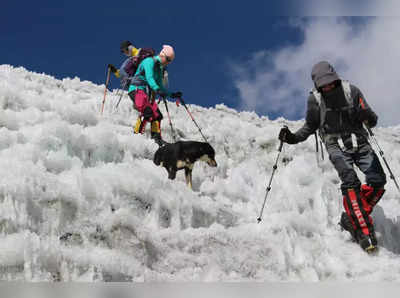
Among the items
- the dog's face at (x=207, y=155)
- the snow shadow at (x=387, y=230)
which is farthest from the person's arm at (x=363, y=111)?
the dog's face at (x=207, y=155)

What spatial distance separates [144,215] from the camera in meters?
4.30

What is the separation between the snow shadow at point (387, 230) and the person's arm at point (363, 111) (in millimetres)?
1505

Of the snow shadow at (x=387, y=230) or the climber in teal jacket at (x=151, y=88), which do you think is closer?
the snow shadow at (x=387, y=230)

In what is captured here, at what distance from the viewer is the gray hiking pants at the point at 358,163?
4.89 meters

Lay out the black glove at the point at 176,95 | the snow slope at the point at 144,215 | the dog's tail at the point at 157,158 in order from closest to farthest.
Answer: the snow slope at the point at 144,215, the dog's tail at the point at 157,158, the black glove at the point at 176,95

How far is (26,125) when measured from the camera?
5566mm

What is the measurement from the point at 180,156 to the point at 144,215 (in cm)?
180

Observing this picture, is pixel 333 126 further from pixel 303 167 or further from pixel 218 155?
pixel 218 155

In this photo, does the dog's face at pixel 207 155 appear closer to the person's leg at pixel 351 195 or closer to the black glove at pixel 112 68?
the person's leg at pixel 351 195

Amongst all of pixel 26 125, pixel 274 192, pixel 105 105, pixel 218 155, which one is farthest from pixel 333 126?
pixel 105 105

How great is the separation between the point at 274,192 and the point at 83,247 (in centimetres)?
341

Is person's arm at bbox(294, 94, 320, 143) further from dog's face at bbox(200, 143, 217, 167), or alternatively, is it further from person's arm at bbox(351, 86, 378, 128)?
dog's face at bbox(200, 143, 217, 167)

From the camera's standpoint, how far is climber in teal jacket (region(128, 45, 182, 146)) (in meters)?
7.20

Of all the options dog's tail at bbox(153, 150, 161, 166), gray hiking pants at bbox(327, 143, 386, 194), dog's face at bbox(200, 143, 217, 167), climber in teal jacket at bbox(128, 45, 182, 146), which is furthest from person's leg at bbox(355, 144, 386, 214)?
climber in teal jacket at bbox(128, 45, 182, 146)
